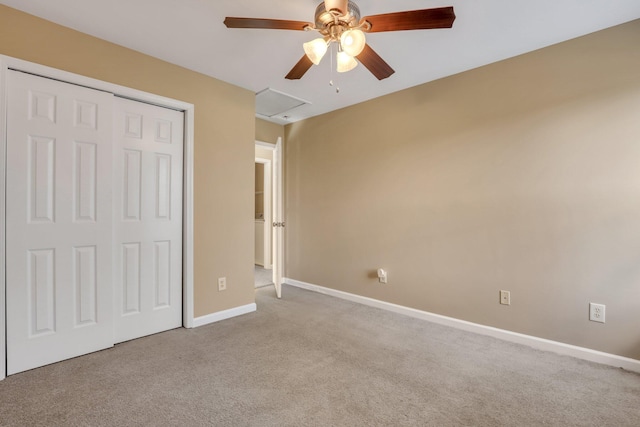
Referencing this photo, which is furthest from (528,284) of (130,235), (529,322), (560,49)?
(130,235)

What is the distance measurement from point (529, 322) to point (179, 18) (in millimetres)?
3640

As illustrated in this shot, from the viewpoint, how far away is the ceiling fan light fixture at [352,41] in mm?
1510

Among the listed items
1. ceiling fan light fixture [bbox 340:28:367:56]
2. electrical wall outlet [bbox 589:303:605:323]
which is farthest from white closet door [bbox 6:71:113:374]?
electrical wall outlet [bbox 589:303:605:323]

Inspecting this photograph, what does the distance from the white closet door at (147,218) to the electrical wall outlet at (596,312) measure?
3.47 m

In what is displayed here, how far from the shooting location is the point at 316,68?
2676mm

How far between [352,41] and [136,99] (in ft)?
6.63

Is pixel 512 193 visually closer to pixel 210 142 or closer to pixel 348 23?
pixel 348 23

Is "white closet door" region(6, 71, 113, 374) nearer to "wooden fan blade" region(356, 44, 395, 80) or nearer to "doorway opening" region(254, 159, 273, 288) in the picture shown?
A: "wooden fan blade" region(356, 44, 395, 80)

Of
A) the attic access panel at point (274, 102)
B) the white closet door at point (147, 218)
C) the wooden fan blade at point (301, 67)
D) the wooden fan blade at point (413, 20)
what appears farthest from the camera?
the attic access panel at point (274, 102)

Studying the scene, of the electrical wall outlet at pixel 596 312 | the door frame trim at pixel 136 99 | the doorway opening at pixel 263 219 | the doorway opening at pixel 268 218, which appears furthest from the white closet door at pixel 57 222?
the electrical wall outlet at pixel 596 312

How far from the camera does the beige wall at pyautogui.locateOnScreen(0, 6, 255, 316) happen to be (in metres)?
2.20

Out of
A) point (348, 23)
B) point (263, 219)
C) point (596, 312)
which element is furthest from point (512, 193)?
point (263, 219)

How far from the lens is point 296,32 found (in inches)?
85.5

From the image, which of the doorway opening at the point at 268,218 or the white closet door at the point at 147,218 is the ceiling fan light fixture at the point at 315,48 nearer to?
the white closet door at the point at 147,218
